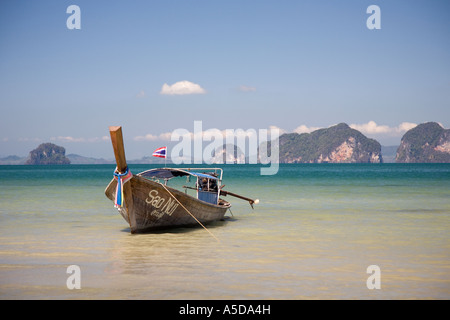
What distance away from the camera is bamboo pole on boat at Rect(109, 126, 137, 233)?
10329 mm

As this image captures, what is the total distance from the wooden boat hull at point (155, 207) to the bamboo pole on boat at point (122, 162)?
3 cm

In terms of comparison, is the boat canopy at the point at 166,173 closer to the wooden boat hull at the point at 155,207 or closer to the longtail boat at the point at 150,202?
the longtail boat at the point at 150,202

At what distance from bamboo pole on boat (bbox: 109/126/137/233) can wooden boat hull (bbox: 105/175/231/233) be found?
29mm

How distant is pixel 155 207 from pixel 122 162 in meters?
2.73

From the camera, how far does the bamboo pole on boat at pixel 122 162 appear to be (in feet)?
33.9

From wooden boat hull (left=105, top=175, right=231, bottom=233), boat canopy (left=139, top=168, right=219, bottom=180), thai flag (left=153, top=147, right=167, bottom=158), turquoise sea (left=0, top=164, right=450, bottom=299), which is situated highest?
thai flag (left=153, top=147, right=167, bottom=158)

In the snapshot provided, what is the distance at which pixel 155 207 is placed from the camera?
13867 millimetres

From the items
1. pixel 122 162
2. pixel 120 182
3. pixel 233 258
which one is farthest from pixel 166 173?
pixel 233 258

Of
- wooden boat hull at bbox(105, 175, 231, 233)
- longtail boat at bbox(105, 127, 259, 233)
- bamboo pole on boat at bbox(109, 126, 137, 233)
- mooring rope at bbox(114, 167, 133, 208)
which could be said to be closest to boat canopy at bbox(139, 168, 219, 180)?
longtail boat at bbox(105, 127, 259, 233)

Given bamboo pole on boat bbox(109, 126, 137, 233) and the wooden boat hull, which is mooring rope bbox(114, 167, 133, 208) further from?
the wooden boat hull

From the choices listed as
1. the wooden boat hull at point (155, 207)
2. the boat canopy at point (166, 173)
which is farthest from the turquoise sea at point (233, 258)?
the boat canopy at point (166, 173)
